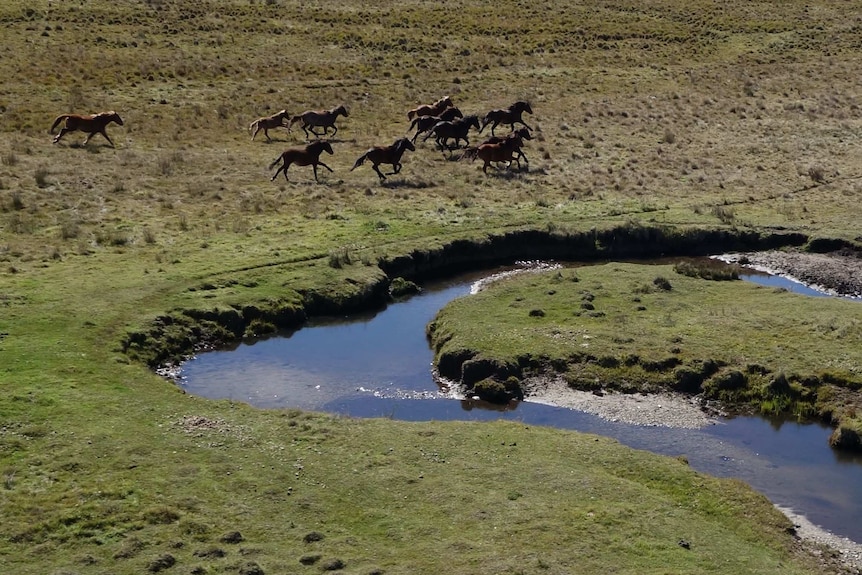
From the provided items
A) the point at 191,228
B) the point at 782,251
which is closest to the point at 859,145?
the point at 782,251

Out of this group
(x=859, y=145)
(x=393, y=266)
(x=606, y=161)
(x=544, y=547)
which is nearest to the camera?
(x=544, y=547)

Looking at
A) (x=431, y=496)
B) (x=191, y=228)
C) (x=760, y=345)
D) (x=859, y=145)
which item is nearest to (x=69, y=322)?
(x=191, y=228)

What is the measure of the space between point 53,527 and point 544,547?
23.9 feet

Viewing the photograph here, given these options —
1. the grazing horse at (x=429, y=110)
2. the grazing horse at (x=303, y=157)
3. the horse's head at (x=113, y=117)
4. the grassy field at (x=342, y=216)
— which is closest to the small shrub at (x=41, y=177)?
the grassy field at (x=342, y=216)

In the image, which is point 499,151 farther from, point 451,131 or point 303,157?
point 303,157

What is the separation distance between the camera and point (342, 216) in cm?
3647

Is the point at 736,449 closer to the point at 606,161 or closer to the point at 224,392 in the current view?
the point at 224,392

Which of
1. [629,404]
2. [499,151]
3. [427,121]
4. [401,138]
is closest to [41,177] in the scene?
[401,138]

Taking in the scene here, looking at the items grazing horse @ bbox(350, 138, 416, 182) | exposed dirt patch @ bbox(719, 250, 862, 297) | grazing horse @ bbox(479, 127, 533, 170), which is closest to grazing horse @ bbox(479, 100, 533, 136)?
grazing horse @ bbox(479, 127, 533, 170)

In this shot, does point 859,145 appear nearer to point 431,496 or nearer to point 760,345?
point 760,345

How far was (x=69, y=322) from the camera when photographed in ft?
85.0

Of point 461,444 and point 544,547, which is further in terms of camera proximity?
point 461,444

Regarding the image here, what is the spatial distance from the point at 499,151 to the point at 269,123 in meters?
11.0

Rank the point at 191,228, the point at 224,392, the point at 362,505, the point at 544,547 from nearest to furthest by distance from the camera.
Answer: the point at 544,547, the point at 362,505, the point at 224,392, the point at 191,228
